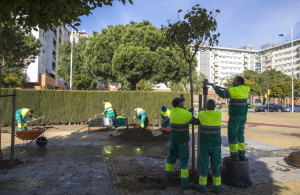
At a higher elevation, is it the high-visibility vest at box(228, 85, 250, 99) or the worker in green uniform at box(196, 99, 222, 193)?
the high-visibility vest at box(228, 85, 250, 99)

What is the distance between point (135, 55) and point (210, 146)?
57.1 feet

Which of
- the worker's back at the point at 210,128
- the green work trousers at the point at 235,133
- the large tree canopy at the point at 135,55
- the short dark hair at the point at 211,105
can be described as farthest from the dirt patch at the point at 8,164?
the large tree canopy at the point at 135,55

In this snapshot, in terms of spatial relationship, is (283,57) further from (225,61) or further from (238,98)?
(238,98)

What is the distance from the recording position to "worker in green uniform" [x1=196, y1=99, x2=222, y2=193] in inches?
167

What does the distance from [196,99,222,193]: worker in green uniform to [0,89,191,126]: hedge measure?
11.1m

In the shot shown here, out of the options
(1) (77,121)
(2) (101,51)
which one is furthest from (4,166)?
(2) (101,51)

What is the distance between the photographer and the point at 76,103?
49.0ft

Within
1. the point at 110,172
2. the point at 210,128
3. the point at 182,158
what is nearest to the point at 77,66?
the point at 110,172

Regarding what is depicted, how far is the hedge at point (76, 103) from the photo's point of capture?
13992 millimetres

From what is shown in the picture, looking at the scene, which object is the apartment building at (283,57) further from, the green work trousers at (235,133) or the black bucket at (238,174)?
the black bucket at (238,174)

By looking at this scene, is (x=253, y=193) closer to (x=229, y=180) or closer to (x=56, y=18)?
(x=229, y=180)

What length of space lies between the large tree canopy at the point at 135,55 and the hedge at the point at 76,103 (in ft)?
19.7

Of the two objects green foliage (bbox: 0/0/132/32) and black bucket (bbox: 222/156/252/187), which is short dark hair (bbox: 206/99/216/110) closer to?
black bucket (bbox: 222/156/252/187)

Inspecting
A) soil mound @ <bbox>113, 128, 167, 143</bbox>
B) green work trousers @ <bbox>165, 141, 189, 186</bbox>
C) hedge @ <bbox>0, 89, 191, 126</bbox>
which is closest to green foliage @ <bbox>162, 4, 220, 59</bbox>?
green work trousers @ <bbox>165, 141, 189, 186</bbox>
